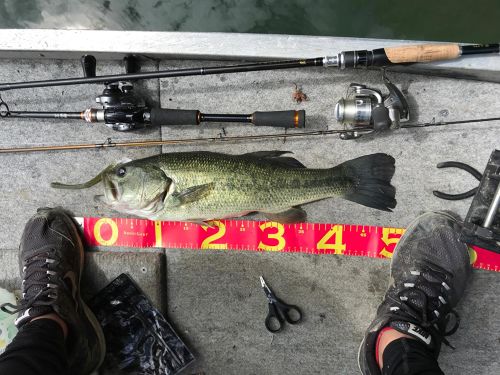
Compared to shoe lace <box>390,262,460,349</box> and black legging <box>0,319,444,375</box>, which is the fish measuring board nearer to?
shoe lace <box>390,262,460,349</box>

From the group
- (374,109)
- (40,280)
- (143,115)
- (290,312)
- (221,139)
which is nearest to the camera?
(374,109)

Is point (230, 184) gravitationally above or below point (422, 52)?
below

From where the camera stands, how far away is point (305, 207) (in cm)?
250

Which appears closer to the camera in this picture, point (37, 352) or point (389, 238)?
point (37, 352)

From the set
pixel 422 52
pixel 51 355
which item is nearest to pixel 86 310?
pixel 51 355

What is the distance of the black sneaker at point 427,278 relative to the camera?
2.33m

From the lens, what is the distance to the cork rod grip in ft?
6.52

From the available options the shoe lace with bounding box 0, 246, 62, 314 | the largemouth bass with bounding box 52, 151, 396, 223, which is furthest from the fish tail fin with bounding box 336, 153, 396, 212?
the shoe lace with bounding box 0, 246, 62, 314

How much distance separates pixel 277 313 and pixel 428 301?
96 centimetres

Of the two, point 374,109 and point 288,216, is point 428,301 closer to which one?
point 288,216

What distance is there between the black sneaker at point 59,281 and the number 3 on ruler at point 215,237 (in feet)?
2.85

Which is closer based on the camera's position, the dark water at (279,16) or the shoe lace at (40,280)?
the shoe lace at (40,280)

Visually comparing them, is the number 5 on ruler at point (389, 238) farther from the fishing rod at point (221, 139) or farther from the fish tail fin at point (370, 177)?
the fishing rod at point (221, 139)

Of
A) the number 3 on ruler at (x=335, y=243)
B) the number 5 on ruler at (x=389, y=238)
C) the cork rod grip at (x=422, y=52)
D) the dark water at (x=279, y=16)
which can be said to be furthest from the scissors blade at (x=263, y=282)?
the dark water at (x=279, y=16)
